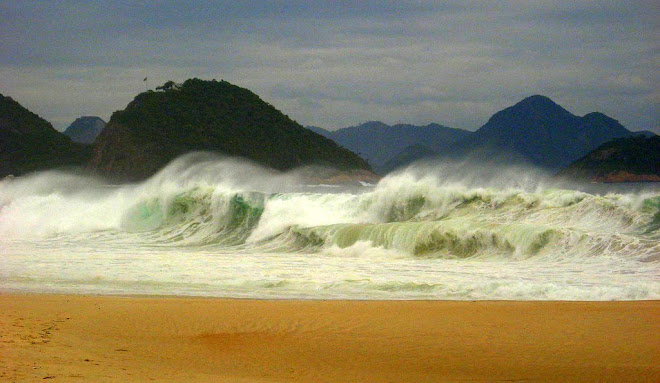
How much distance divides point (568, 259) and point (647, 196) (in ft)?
23.2

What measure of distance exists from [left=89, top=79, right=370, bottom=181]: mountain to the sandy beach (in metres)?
101

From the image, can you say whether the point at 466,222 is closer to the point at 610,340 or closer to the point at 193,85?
the point at 610,340

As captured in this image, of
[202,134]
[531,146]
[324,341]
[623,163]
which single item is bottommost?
[324,341]

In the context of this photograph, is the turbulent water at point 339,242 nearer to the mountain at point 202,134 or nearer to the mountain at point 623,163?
the mountain at point 202,134

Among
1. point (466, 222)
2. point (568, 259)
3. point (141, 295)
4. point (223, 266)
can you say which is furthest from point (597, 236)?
point (141, 295)

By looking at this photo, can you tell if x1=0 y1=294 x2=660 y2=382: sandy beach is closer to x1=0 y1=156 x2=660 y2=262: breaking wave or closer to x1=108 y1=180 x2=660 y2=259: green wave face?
x1=108 y1=180 x2=660 y2=259: green wave face

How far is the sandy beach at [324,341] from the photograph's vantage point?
23.5 ft

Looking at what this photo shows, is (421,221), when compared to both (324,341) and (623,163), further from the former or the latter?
(623,163)

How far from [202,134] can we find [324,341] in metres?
118

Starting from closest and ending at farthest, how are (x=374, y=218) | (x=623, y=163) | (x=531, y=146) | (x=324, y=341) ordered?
(x=324, y=341)
(x=374, y=218)
(x=623, y=163)
(x=531, y=146)

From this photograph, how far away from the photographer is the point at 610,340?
862 centimetres

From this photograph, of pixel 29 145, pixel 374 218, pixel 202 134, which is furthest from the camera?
pixel 29 145

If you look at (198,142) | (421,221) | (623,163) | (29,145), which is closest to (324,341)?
(421,221)

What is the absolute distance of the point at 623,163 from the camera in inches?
4604
